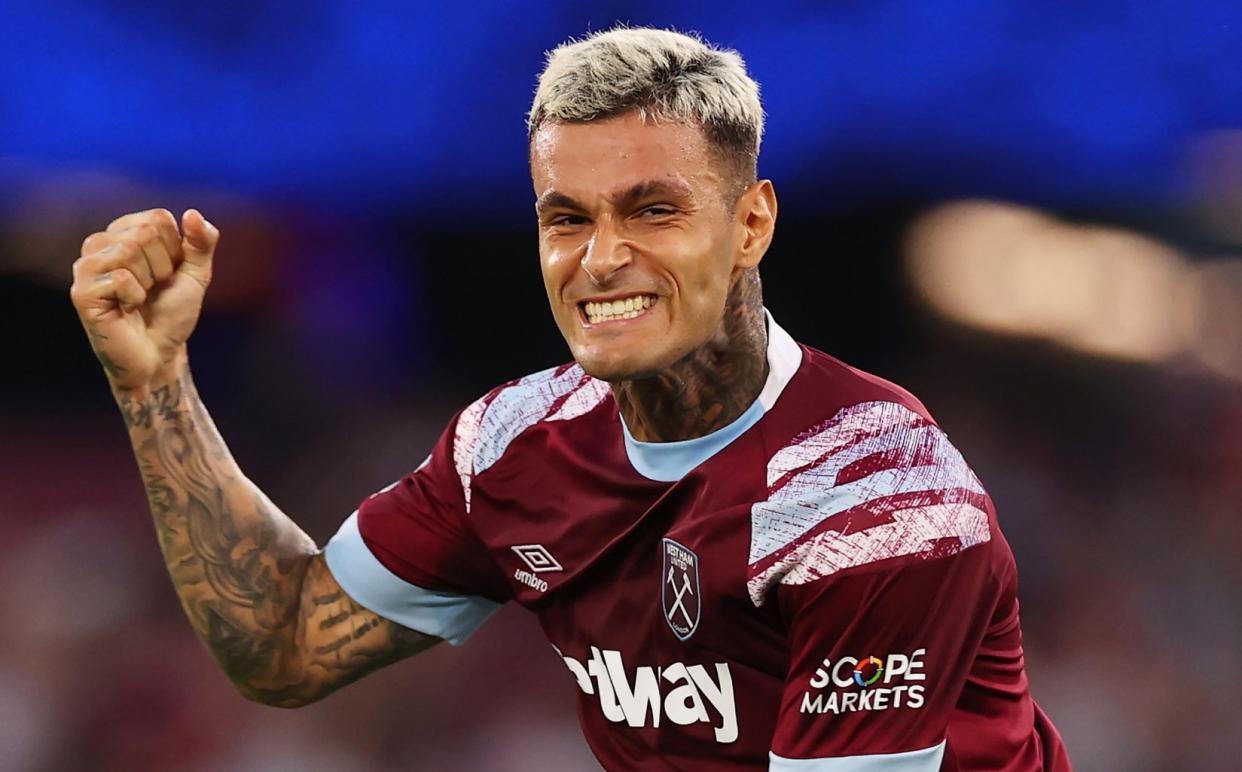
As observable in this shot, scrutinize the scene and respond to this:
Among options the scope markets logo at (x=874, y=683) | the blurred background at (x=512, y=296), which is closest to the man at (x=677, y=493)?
the scope markets logo at (x=874, y=683)

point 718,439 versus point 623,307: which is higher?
point 623,307

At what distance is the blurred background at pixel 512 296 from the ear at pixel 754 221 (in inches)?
104

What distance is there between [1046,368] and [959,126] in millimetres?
853

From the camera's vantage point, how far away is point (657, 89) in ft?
6.41

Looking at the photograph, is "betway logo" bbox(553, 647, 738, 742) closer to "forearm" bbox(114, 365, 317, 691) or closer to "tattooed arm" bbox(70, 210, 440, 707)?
"tattooed arm" bbox(70, 210, 440, 707)

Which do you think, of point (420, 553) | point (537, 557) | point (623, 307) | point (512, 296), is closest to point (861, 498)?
point (623, 307)

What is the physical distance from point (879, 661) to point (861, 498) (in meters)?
0.20

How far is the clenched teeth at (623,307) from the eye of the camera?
1.94 meters

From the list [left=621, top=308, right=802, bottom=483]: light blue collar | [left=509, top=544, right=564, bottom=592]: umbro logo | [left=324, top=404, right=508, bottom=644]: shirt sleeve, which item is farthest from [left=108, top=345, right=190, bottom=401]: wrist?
[left=621, top=308, right=802, bottom=483]: light blue collar

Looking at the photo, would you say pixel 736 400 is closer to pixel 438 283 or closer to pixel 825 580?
pixel 825 580

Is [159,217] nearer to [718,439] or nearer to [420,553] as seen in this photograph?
Result: [420,553]

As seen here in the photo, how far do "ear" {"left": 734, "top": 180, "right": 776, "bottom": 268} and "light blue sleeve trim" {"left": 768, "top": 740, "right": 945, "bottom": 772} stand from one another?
0.63 m

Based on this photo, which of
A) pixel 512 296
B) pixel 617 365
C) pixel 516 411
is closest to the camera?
pixel 617 365

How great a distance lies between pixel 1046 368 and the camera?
5.01m
